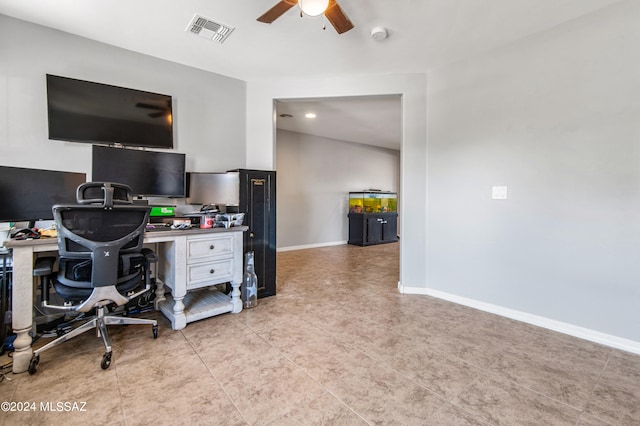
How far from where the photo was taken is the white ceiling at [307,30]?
2.20 meters

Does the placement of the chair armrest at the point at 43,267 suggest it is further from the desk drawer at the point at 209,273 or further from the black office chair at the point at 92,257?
the desk drawer at the point at 209,273

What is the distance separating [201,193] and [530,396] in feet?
10.1

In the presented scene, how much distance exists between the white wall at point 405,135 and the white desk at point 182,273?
132 cm

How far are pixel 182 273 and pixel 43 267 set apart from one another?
86 centimetres

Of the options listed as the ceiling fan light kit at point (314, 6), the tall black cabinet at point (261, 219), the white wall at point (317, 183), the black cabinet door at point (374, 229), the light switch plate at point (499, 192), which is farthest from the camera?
the black cabinet door at point (374, 229)

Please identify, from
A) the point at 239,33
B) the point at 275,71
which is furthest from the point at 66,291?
the point at 275,71

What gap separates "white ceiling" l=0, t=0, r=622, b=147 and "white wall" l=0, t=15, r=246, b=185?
11 cm

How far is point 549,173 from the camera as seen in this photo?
2480 millimetres

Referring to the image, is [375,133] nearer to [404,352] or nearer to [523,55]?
[523,55]

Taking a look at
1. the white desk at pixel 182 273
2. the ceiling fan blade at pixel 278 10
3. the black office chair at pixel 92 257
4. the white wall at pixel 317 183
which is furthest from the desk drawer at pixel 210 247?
the white wall at pixel 317 183

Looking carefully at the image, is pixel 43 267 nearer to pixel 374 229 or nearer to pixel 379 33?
pixel 379 33

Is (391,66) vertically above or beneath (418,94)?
above

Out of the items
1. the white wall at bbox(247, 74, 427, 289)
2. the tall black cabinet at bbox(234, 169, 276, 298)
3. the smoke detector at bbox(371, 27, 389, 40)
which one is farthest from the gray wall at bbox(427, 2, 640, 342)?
the tall black cabinet at bbox(234, 169, 276, 298)

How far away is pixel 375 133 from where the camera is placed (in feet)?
20.4
